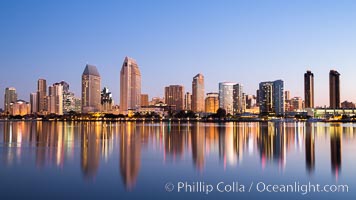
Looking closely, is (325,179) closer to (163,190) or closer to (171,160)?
(163,190)

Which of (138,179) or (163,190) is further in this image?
(138,179)

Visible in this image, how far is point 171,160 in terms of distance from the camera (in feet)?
82.6

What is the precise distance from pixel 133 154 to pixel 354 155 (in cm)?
1492

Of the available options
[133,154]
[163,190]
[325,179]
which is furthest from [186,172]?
[133,154]

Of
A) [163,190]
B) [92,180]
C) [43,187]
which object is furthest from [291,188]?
[43,187]

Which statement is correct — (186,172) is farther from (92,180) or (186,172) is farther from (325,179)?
(325,179)

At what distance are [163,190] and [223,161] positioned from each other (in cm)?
942

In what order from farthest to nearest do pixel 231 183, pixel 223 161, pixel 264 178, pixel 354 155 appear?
1. pixel 354 155
2. pixel 223 161
3. pixel 264 178
4. pixel 231 183

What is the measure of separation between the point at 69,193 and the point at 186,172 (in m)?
6.96

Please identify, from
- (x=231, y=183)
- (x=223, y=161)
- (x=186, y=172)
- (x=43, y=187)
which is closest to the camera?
(x=43, y=187)

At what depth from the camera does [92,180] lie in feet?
58.3

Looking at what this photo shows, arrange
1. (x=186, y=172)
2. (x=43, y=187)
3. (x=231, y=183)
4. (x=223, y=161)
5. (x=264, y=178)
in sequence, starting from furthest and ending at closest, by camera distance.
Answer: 1. (x=223, y=161)
2. (x=186, y=172)
3. (x=264, y=178)
4. (x=231, y=183)
5. (x=43, y=187)

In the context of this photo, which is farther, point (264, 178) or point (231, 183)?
point (264, 178)

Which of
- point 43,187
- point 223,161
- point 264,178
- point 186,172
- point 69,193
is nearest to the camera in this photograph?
point 69,193
